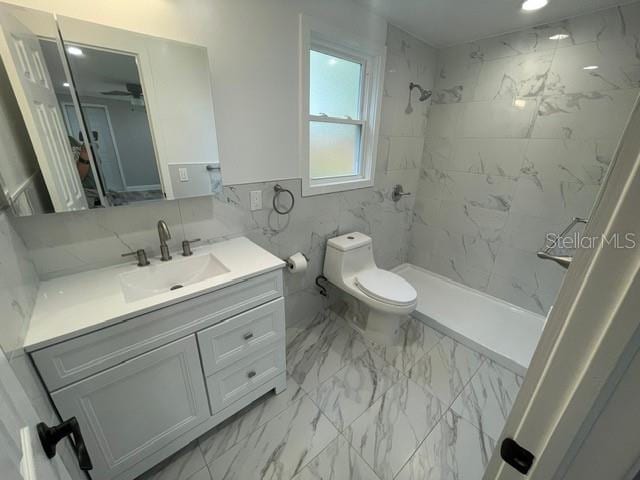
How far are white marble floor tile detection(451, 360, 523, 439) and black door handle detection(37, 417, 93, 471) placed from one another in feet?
5.49

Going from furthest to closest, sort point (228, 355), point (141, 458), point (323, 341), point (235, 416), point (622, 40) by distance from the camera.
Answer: point (323, 341)
point (622, 40)
point (235, 416)
point (228, 355)
point (141, 458)

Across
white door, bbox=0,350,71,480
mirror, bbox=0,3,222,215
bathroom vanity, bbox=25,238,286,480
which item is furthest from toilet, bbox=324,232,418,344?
white door, bbox=0,350,71,480

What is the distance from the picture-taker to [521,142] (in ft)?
6.64

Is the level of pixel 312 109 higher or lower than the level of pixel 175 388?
higher

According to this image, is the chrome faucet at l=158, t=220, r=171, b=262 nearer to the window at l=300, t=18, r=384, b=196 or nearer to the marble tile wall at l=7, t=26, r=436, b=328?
the marble tile wall at l=7, t=26, r=436, b=328

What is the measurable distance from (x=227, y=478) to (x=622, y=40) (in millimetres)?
3192

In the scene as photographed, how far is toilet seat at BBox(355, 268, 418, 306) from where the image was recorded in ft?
5.81

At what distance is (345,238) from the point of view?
207cm

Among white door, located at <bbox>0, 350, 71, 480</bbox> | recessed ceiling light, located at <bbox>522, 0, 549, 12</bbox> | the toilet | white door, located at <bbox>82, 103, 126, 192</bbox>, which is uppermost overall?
recessed ceiling light, located at <bbox>522, 0, 549, 12</bbox>

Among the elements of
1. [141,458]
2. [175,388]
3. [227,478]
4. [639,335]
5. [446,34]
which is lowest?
[227,478]

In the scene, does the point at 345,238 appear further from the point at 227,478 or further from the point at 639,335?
the point at 639,335

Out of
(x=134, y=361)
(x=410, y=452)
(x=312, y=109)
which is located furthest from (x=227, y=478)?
(x=312, y=109)

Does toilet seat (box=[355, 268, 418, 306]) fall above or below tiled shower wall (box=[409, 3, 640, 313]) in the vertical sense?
below

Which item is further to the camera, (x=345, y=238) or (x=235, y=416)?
(x=345, y=238)
